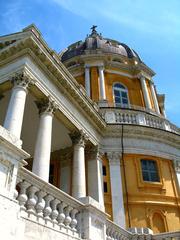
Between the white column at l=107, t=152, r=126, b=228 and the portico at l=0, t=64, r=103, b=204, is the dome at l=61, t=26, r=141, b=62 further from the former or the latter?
the white column at l=107, t=152, r=126, b=228

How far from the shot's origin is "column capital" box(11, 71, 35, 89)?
1098 cm

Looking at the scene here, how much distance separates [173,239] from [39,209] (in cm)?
676

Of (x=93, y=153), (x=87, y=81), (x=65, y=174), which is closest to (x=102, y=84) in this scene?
(x=87, y=81)

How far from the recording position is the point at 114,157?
53.7ft

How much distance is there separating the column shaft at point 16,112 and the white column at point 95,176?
6169 mm

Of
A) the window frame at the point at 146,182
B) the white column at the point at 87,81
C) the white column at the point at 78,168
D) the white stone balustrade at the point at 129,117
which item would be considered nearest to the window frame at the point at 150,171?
the window frame at the point at 146,182

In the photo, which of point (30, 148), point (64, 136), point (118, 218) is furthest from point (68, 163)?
point (118, 218)

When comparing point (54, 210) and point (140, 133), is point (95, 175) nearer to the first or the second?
point (140, 133)

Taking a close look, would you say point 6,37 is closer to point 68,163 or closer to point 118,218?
point 68,163

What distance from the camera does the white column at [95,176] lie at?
1429cm

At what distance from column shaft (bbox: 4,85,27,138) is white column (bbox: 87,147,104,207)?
6.17 metres

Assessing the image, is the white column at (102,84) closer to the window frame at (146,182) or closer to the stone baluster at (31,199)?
the window frame at (146,182)

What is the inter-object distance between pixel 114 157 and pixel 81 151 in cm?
305

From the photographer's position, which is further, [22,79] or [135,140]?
[135,140]
